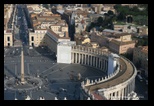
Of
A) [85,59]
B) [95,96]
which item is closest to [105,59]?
[85,59]

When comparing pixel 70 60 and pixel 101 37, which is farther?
pixel 101 37

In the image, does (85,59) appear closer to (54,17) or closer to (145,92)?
(145,92)

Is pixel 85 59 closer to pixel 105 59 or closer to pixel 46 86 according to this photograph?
pixel 105 59

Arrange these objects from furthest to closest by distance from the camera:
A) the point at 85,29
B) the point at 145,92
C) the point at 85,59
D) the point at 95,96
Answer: the point at 85,29, the point at 85,59, the point at 145,92, the point at 95,96

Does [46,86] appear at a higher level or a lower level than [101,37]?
lower
